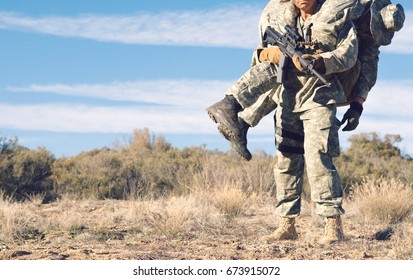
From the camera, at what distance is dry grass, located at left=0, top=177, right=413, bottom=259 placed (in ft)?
25.3

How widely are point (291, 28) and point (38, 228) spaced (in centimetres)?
492

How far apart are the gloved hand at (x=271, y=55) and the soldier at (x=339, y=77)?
0.05 m

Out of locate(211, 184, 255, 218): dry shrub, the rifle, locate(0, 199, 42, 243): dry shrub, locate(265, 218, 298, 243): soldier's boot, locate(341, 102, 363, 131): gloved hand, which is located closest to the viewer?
the rifle

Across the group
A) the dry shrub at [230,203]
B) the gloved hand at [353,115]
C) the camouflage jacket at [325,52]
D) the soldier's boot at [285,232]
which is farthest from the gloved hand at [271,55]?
the dry shrub at [230,203]

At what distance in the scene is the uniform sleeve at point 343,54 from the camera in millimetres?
7695

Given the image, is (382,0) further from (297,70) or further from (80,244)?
(80,244)

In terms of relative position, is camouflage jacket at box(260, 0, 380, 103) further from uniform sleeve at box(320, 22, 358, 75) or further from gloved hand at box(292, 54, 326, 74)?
gloved hand at box(292, 54, 326, 74)

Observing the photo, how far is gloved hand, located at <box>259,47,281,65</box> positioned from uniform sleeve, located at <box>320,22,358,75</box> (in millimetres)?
552

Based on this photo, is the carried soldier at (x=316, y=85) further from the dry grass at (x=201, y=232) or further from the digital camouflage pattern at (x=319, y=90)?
the dry grass at (x=201, y=232)

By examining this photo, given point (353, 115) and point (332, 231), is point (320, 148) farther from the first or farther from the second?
point (332, 231)

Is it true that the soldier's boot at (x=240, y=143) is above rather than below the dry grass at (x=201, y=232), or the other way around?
above

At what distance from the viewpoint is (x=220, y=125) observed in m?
8.01

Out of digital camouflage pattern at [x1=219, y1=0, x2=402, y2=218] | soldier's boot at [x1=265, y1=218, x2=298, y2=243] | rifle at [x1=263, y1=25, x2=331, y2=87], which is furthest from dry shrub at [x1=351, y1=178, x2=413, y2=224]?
rifle at [x1=263, y1=25, x2=331, y2=87]
